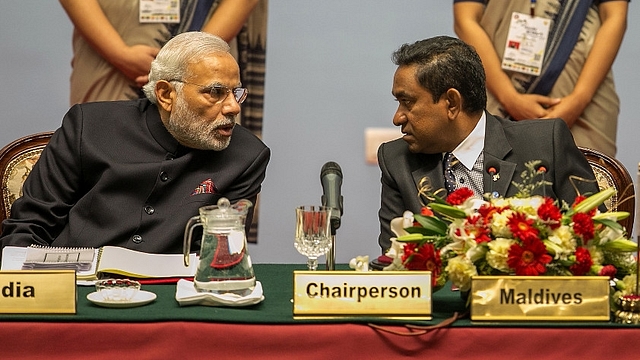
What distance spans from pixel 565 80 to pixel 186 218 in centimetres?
211

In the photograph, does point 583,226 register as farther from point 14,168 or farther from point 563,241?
point 14,168

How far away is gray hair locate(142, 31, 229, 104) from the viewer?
3.21m

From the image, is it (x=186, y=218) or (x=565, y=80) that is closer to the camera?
(x=186, y=218)

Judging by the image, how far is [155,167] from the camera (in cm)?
318

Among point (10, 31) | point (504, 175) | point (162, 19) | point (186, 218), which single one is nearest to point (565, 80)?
point (504, 175)

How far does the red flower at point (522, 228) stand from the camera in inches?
83.0

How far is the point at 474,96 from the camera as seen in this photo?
3242mm

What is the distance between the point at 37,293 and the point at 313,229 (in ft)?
2.15

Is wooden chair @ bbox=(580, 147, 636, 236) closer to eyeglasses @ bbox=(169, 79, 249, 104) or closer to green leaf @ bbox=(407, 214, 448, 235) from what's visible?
eyeglasses @ bbox=(169, 79, 249, 104)

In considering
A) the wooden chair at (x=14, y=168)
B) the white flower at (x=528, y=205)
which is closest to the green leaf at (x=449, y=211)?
the white flower at (x=528, y=205)

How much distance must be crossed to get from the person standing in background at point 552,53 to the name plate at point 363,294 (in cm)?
241

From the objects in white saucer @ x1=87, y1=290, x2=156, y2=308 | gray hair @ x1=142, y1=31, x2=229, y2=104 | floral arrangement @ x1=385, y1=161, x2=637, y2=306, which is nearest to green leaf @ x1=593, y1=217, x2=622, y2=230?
floral arrangement @ x1=385, y1=161, x2=637, y2=306

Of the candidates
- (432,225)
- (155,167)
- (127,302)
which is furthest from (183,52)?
(432,225)

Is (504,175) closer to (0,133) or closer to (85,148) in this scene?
(85,148)
